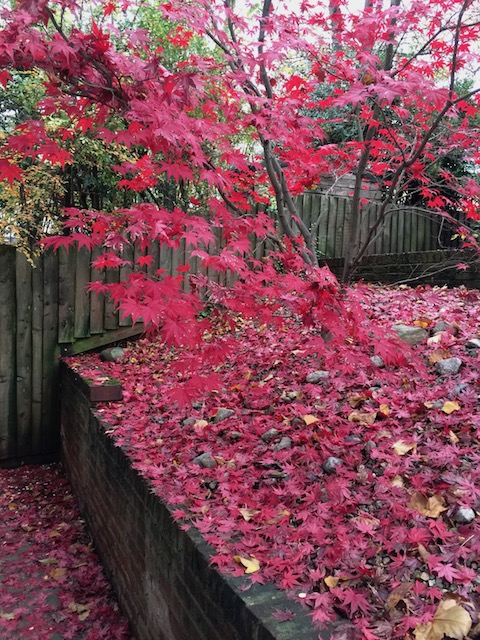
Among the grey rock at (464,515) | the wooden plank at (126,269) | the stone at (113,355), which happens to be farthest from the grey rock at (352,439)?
the wooden plank at (126,269)

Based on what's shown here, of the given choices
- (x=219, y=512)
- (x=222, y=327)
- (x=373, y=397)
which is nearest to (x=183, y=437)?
(x=219, y=512)

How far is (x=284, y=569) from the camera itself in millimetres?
1618

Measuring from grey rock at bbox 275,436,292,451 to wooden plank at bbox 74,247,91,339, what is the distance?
3037 mm

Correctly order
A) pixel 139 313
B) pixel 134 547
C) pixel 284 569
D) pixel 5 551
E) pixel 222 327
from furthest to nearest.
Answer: pixel 222 327 < pixel 5 551 < pixel 134 547 < pixel 139 313 < pixel 284 569

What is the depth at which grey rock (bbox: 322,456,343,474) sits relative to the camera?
215cm

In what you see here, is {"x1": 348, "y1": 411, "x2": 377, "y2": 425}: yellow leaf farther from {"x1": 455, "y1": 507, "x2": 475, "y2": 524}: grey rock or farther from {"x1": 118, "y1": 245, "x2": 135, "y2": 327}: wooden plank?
{"x1": 118, "y1": 245, "x2": 135, "y2": 327}: wooden plank

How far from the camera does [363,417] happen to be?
246 cm

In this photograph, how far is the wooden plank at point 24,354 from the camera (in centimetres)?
459

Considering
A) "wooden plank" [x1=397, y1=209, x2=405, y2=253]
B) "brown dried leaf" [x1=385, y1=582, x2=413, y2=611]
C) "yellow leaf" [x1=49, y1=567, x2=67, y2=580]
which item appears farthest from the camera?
"wooden plank" [x1=397, y1=209, x2=405, y2=253]

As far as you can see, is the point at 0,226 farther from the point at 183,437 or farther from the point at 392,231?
the point at 392,231

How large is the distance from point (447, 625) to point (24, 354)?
14.3 ft

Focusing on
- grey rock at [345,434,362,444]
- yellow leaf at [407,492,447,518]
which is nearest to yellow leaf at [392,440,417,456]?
grey rock at [345,434,362,444]

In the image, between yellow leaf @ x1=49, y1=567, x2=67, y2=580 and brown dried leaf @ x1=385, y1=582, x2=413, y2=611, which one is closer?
brown dried leaf @ x1=385, y1=582, x2=413, y2=611

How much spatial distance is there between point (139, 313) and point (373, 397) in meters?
1.34
